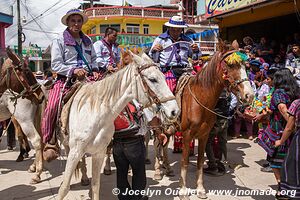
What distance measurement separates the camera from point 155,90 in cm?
295

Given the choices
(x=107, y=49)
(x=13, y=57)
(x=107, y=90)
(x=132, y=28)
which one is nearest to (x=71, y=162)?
(x=107, y=90)

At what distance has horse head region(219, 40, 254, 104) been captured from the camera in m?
3.83

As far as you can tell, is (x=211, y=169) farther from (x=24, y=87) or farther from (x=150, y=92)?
(x=24, y=87)

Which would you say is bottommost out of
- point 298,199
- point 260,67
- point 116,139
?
point 298,199

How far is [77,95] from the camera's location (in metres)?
3.59

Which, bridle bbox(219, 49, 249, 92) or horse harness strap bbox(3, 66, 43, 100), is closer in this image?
bridle bbox(219, 49, 249, 92)

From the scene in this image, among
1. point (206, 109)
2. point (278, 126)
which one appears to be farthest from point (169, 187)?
point (278, 126)

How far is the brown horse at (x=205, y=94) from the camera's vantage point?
3963 mm

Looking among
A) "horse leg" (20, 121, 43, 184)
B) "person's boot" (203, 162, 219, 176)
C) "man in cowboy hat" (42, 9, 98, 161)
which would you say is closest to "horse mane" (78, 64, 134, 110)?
"man in cowboy hat" (42, 9, 98, 161)

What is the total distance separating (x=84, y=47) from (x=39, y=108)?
1.83m

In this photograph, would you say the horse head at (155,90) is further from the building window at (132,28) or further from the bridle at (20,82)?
the building window at (132,28)

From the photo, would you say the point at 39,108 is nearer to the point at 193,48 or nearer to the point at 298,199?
the point at 193,48

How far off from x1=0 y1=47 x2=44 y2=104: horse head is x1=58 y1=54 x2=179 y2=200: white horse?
2.09 m

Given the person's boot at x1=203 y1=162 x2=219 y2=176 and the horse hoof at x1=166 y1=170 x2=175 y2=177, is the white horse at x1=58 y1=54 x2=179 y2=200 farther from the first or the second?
the person's boot at x1=203 y1=162 x2=219 y2=176
